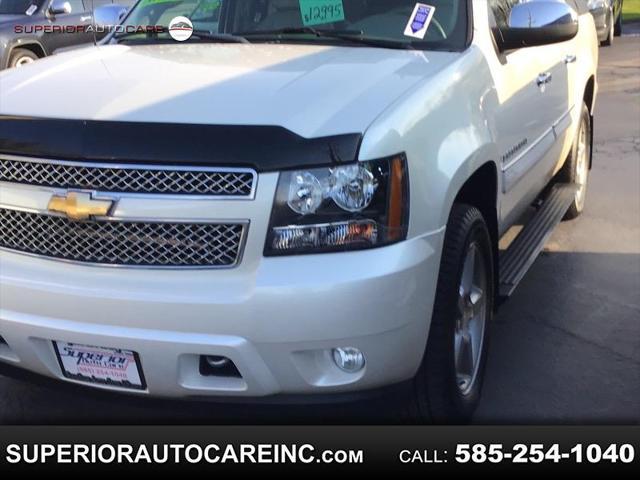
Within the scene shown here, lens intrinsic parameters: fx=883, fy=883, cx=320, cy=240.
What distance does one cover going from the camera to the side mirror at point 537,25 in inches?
158

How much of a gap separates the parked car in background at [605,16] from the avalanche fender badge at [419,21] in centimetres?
1122

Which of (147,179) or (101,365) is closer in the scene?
(147,179)

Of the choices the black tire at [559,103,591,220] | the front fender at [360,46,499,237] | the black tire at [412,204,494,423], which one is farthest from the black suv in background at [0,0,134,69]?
the black tire at [412,204,494,423]

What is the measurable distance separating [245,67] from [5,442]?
1.71m

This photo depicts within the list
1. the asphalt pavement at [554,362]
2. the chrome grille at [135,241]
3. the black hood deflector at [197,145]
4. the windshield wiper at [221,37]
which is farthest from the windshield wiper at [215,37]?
the asphalt pavement at [554,362]

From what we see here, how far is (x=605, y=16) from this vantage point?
15.6m

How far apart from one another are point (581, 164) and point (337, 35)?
2.98 metres

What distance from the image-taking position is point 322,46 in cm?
385

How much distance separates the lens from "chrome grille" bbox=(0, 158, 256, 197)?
8.93ft

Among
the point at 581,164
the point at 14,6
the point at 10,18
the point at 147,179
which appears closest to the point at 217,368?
the point at 147,179

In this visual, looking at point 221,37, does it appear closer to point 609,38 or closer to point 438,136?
point 438,136

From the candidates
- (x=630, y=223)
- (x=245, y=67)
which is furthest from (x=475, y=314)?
(x=630, y=223)

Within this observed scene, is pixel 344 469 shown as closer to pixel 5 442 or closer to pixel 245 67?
pixel 5 442

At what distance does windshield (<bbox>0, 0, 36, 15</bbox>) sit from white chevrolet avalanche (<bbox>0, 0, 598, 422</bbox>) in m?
9.14
